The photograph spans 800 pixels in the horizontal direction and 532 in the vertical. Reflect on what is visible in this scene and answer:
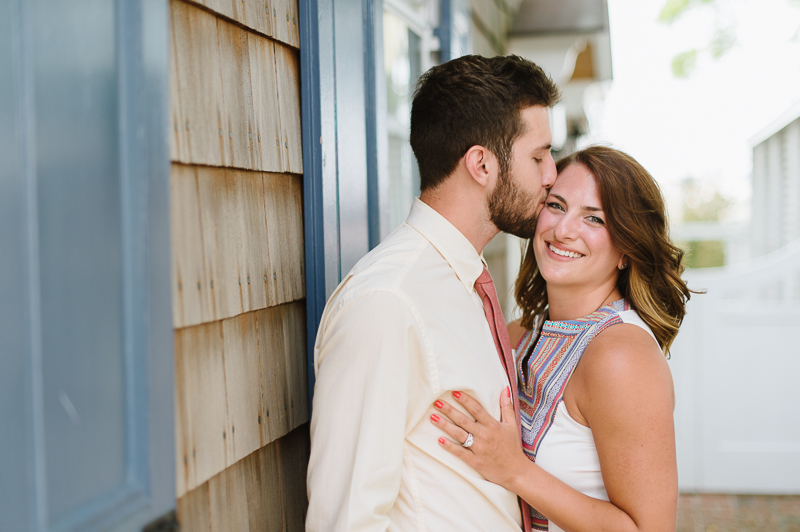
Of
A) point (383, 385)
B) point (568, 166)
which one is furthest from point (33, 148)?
point (568, 166)

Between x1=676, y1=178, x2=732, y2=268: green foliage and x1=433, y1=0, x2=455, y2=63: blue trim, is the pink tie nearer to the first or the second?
x1=433, y1=0, x2=455, y2=63: blue trim

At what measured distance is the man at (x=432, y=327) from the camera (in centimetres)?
119

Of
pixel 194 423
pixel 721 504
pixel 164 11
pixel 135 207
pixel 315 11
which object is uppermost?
pixel 315 11

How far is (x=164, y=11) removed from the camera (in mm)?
947

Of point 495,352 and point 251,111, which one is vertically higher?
point 251,111

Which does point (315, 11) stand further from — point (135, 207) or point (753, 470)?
point (753, 470)

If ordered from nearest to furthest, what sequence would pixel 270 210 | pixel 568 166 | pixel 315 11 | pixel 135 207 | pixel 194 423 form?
pixel 135 207 → pixel 194 423 → pixel 270 210 → pixel 315 11 → pixel 568 166

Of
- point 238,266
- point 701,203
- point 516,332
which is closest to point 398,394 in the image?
point 238,266

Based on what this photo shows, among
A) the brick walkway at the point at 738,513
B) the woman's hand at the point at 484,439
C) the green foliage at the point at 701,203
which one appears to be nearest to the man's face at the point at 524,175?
the woman's hand at the point at 484,439

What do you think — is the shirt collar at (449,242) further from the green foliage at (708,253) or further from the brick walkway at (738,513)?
the green foliage at (708,253)

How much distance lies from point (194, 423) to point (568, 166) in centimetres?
130

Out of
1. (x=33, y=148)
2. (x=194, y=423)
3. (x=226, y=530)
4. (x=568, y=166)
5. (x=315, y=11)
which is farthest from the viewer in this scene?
(x=568, y=166)

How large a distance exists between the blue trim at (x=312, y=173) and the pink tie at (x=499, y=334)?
41 centimetres

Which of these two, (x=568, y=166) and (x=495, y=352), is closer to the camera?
(x=495, y=352)
